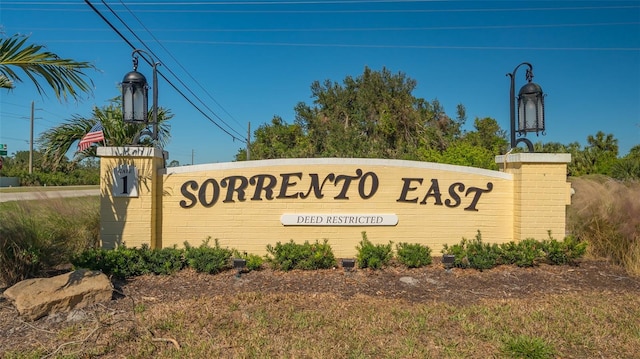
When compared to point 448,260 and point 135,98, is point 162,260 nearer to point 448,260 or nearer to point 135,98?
point 135,98

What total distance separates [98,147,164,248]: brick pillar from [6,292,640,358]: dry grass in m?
2.36

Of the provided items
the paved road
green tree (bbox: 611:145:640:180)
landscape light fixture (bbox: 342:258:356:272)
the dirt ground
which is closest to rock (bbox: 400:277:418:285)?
the dirt ground

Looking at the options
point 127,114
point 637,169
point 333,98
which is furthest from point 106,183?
point 333,98

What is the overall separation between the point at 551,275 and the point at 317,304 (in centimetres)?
402

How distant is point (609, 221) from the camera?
7.27 meters

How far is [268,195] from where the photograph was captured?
7.38 meters

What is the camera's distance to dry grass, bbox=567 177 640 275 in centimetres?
676

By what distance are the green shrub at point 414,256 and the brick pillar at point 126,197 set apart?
4316 mm

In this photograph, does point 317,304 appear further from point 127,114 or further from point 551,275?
point 127,114

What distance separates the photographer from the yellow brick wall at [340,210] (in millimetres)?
7277

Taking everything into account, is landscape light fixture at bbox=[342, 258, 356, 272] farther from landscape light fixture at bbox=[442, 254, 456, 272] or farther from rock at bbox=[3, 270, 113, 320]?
rock at bbox=[3, 270, 113, 320]

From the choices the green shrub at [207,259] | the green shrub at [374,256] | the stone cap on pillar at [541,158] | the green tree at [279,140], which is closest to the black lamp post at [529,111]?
the stone cap on pillar at [541,158]

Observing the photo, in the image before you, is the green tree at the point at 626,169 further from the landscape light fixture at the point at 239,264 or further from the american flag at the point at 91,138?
the american flag at the point at 91,138

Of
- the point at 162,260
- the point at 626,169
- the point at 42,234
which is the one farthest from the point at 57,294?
the point at 626,169
